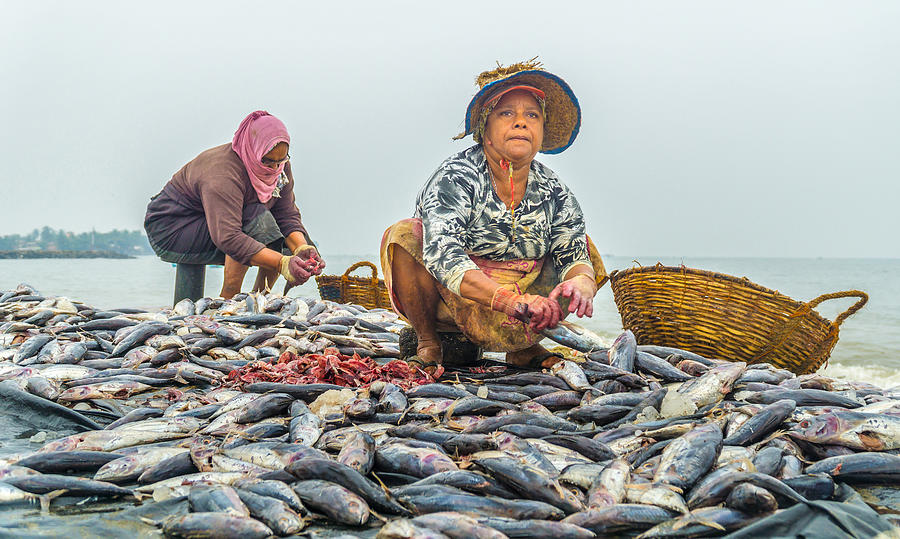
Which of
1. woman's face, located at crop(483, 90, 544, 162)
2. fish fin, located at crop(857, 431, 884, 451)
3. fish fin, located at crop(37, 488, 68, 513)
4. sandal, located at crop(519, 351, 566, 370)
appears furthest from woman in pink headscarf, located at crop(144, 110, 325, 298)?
fish fin, located at crop(857, 431, 884, 451)

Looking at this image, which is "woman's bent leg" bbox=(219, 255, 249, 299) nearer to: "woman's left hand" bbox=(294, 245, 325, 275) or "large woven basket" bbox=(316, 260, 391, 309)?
"woman's left hand" bbox=(294, 245, 325, 275)

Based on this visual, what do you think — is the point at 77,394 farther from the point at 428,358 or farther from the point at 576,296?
the point at 576,296

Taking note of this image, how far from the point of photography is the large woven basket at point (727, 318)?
395 cm

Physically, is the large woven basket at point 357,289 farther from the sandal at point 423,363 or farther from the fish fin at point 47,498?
the fish fin at point 47,498

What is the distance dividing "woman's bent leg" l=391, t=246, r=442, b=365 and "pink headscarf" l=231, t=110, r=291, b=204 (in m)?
3.08

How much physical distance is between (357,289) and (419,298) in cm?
381

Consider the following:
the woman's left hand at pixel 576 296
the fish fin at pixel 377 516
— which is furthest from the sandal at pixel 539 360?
the fish fin at pixel 377 516

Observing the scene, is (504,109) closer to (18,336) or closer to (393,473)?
(393,473)

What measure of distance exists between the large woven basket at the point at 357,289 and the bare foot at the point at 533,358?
10.5 ft

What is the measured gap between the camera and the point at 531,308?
2.64m

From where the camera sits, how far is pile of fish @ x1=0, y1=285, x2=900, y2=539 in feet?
5.81

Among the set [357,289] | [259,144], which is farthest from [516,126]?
[357,289]

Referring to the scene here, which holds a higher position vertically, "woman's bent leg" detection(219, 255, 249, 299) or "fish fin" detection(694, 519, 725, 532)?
"woman's bent leg" detection(219, 255, 249, 299)

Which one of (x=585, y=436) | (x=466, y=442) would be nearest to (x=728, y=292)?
(x=585, y=436)
